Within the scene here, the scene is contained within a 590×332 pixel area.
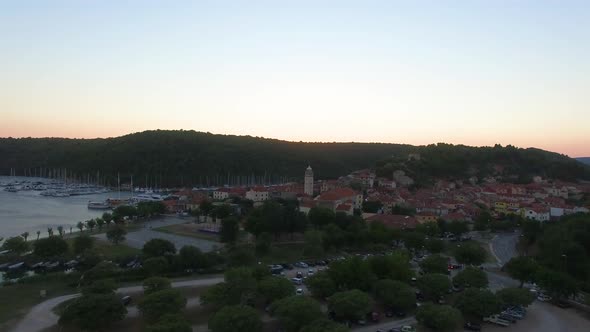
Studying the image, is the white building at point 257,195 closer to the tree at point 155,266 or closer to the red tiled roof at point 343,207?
the red tiled roof at point 343,207

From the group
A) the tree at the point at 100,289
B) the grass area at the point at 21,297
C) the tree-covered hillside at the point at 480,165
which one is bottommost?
the grass area at the point at 21,297

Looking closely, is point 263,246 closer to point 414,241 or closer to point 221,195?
point 414,241

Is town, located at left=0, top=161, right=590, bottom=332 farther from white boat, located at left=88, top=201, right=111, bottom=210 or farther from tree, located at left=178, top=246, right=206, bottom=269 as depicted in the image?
white boat, located at left=88, top=201, right=111, bottom=210

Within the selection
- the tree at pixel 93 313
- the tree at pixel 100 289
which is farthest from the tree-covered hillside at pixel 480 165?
the tree at pixel 93 313

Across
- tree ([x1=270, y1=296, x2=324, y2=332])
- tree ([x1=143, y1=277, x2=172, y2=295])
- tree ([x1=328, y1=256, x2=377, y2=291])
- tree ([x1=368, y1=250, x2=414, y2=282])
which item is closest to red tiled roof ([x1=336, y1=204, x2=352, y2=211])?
tree ([x1=368, y1=250, x2=414, y2=282])

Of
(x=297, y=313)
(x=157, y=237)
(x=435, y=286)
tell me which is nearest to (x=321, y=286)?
(x=297, y=313)

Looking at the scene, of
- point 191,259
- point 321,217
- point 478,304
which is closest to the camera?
point 478,304
